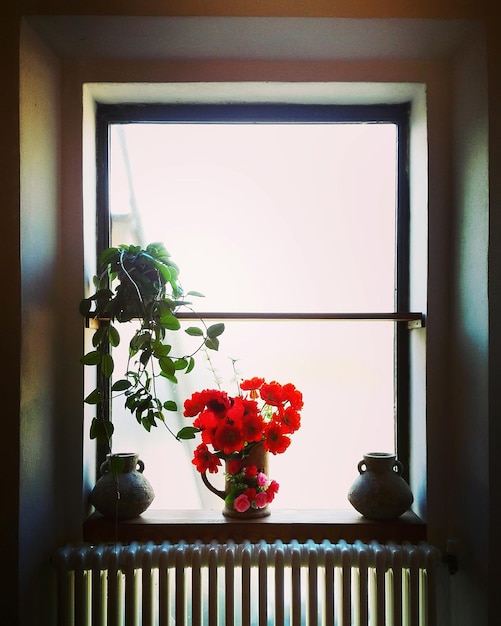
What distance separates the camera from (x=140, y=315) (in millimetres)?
1813

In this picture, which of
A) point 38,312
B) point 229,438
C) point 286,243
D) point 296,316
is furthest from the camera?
point 286,243

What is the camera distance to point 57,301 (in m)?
1.92

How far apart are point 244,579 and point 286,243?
3.45 feet

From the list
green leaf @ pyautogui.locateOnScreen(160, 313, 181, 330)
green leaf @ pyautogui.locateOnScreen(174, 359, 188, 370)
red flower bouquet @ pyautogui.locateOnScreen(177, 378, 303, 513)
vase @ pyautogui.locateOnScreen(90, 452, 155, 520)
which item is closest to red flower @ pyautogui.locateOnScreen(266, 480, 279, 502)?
red flower bouquet @ pyautogui.locateOnScreen(177, 378, 303, 513)

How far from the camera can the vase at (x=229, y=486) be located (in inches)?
74.7

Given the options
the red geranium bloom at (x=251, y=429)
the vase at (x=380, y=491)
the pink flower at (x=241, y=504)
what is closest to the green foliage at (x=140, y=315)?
the red geranium bloom at (x=251, y=429)

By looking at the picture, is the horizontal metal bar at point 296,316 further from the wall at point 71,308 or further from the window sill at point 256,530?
the window sill at point 256,530

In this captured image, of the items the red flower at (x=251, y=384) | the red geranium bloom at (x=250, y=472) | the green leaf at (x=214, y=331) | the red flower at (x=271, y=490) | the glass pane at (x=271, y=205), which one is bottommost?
the red flower at (x=271, y=490)

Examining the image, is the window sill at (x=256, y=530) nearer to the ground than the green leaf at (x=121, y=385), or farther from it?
nearer to the ground

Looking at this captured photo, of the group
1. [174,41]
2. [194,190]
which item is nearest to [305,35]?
[174,41]

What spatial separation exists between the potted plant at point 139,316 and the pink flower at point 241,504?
328 millimetres

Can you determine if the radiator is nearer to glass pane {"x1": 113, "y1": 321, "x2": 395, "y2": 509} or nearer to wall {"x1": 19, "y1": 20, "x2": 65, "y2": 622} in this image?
wall {"x1": 19, "y1": 20, "x2": 65, "y2": 622}

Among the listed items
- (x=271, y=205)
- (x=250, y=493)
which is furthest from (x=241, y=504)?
(x=271, y=205)

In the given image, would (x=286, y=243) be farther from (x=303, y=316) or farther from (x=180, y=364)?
(x=180, y=364)
